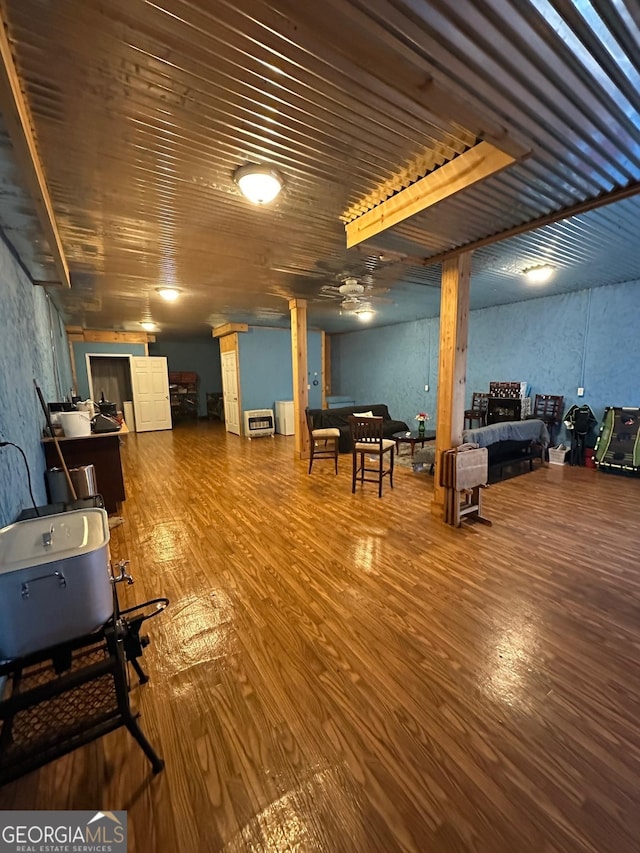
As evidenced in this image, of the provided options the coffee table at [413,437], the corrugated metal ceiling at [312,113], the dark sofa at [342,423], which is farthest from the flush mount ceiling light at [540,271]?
the dark sofa at [342,423]

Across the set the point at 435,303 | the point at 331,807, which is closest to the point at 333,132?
the point at 331,807

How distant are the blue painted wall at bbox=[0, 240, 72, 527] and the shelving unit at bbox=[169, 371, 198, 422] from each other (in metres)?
7.72

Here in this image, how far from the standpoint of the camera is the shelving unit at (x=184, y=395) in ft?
38.3

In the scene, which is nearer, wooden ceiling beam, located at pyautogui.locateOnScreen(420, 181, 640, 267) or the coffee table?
wooden ceiling beam, located at pyautogui.locateOnScreen(420, 181, 640, 267)

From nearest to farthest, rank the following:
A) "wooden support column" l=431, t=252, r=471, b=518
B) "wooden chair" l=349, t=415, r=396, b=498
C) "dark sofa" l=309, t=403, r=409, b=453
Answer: "wooden support column" l=431, t=252, r=471, b=518
"wooden chair" l=349, t=415, r=396, b=498
"dark sofa" l=309, t=403, r=409, b=453

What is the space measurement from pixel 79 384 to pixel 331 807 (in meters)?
9.72

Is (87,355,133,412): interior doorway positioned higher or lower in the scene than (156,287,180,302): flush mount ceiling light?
lower

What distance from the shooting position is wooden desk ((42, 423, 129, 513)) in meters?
3.52

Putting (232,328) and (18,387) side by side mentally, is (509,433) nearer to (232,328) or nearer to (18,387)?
(18,387)

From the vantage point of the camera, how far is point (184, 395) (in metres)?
12.0

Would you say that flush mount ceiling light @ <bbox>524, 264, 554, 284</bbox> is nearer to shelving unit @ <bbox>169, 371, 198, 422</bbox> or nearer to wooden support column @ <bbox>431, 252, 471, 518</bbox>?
wooden support column @ <bbox>431, 252, 471, 518</bbox>

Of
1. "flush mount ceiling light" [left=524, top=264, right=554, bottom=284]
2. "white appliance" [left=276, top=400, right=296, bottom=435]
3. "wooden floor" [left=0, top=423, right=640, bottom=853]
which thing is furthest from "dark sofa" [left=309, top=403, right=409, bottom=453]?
"wooden floor" [left=0, top=423, right=640, bottom=853]

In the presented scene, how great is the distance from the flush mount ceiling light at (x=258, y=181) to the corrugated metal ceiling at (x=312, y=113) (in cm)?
6

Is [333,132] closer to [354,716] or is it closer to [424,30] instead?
[424,30]
